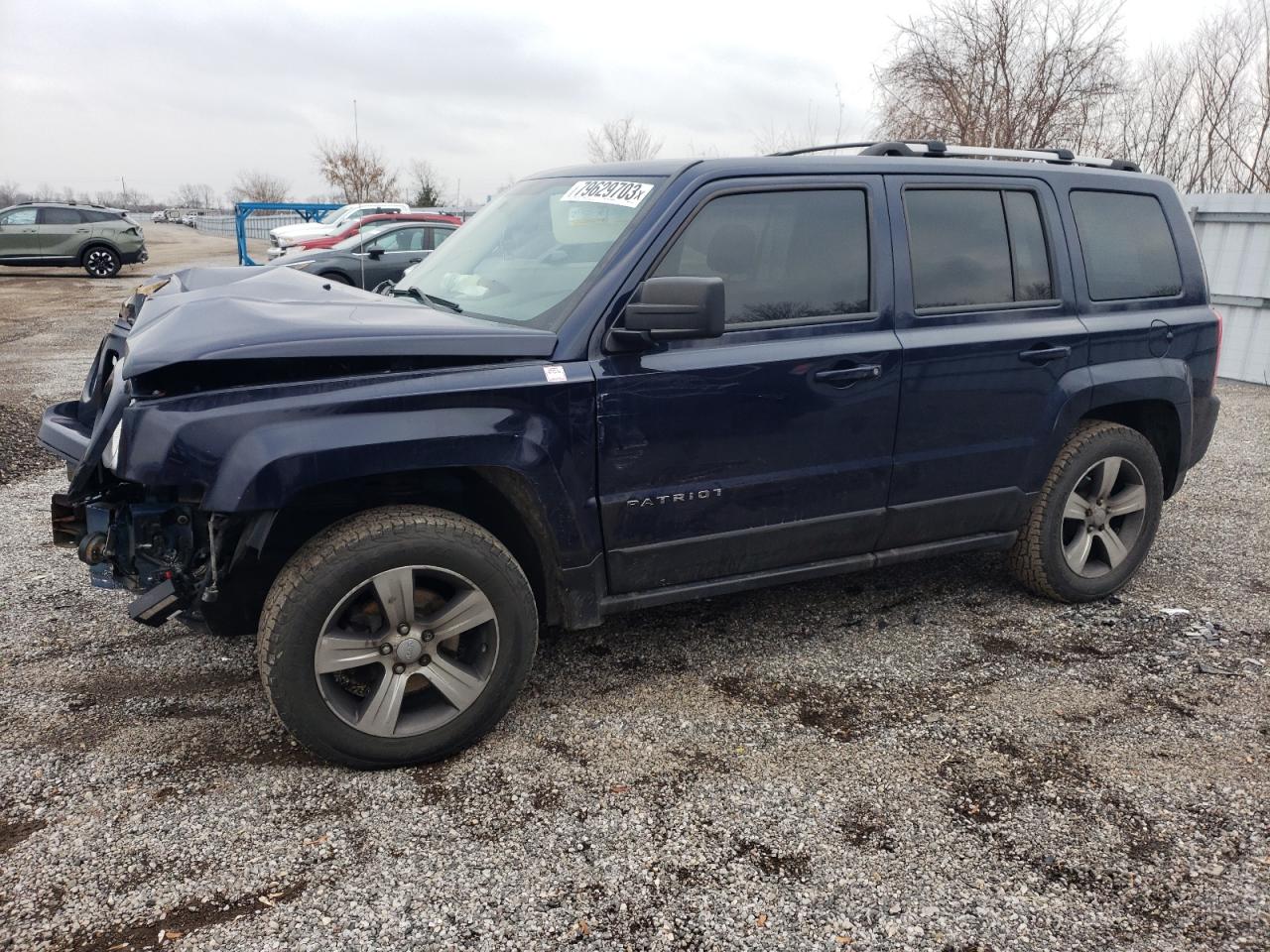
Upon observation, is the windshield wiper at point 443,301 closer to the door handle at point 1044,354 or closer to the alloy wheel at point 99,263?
the door handle at point 1044,354

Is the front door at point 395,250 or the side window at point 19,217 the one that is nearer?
the front door at point 395,250

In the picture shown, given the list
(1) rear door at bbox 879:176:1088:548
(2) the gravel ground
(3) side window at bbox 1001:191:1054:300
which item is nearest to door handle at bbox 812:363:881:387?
(1) rear door at bbox 879:176:1088:548

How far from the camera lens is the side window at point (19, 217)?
20.8 meters

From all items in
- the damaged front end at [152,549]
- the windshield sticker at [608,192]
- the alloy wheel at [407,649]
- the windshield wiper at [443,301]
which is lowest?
the alloy wheel at [407,649]

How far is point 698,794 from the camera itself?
2.92 metres

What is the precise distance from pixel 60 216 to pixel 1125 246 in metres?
23.2

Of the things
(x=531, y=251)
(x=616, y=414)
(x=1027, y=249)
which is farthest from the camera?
(x=1027, y=249)

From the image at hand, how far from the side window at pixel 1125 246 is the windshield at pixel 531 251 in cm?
208

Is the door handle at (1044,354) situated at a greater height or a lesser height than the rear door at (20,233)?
lesser

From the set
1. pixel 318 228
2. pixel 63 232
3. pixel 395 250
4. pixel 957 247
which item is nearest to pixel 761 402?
pixel 957 247

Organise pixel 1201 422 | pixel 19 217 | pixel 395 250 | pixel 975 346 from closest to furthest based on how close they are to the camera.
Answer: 1. pixel 975 346
2. pixel 1201 422
3. pixel 395 250
4. pixel 19 217

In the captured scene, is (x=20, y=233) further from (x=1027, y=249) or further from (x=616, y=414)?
(x=1027, y=249)

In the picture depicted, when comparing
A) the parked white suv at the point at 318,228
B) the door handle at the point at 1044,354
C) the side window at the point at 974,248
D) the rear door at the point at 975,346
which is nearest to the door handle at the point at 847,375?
the rear door at the point at 975,346

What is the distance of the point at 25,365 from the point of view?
10156 millimetres
